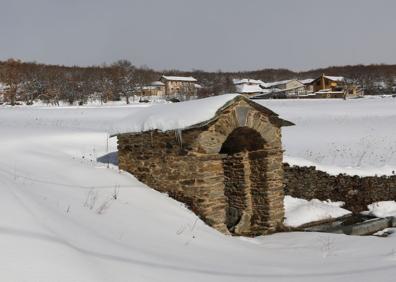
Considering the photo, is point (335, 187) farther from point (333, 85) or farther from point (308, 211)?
point (333, 85)

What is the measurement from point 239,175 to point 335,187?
190 inches

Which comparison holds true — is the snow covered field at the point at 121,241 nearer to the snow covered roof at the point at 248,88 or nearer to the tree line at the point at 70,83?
the tree line at the point at 70,83

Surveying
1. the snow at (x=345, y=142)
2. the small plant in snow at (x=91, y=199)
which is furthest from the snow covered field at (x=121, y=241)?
the snow at (x=345, y=142)

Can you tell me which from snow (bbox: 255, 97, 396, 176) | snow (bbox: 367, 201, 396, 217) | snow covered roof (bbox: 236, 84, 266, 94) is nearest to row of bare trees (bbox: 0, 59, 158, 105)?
snow covered roof (bbox: 236, 84, 266, 94)

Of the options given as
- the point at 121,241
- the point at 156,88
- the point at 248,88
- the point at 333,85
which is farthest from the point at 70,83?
the point at 121,241

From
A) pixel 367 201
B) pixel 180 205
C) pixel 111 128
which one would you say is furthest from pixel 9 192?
pixel 367 201

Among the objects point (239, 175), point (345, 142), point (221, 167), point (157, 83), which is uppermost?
point (157, 83)

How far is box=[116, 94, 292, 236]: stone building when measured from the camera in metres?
8.34

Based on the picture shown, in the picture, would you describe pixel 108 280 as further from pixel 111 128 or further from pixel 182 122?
pixel 111 128

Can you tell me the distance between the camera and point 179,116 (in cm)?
855

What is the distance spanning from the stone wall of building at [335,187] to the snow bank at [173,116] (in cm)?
576

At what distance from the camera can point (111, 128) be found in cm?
980

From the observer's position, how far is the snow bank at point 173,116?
8328mm

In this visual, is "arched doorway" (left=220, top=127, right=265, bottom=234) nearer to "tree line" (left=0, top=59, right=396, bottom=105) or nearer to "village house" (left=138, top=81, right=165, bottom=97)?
"tree line" (left=0, top=59, right=396, bottom=105)
